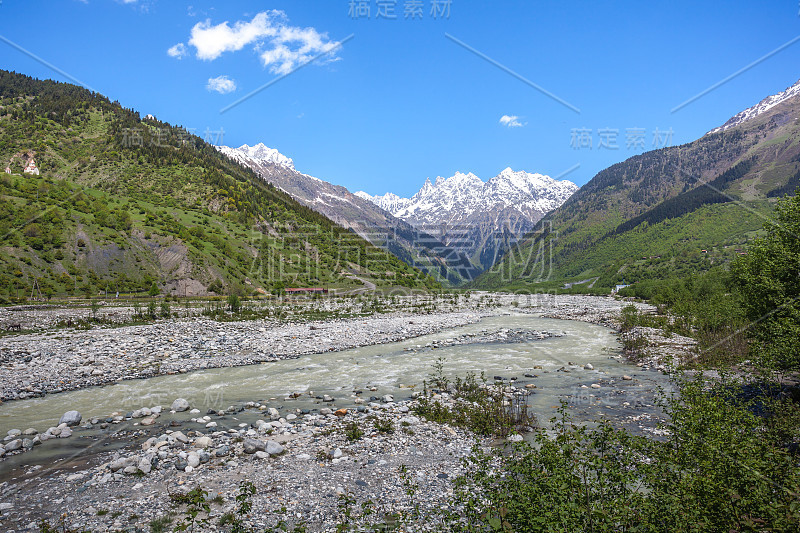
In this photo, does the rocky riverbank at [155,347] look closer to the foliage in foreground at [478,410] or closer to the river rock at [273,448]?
the river rock at [273,448]

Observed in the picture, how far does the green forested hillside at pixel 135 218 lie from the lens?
Answer: 5025 centimetres

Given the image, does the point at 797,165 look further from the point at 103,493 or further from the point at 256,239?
the point at 103,493

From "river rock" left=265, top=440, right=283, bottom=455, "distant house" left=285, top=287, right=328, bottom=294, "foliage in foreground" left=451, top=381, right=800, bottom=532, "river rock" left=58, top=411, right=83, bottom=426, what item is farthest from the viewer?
"distant house" left=285, top=287, right=328, bottom=294

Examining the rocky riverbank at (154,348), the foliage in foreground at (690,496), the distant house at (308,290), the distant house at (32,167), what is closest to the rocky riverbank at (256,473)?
the foliage in foreground at (690,496)

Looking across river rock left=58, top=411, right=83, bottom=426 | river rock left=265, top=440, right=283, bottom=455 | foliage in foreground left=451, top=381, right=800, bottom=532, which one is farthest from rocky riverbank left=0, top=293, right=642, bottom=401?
foliage in foreground left=451, top=381, right=800, bottom=532

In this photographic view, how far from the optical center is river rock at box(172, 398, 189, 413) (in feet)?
43.3

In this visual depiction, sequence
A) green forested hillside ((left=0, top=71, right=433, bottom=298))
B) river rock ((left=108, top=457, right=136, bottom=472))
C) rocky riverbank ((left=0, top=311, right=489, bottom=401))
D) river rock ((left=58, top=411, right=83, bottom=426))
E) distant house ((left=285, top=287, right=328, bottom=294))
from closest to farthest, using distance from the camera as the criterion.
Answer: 1. river rock ((left=108, top=457, right=136, bottom=472))
2. river rock ((left=58, top=411, right=83, bottom=426))
3. rocky riverbank ((left=0, top=311, right=489, bottom=401))
4. green forested hillside ((left=0, top=71, right=433, bottom=298))
5. distant house ((left=285, top=287, right=328, bottom=294))

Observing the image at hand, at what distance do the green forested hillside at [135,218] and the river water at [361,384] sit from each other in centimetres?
4002

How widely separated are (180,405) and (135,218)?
234 ft

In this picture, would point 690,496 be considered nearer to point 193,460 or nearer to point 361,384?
point 193,460

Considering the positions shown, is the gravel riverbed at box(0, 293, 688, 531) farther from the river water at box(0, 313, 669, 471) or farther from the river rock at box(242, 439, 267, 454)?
the river water at box(0, 313, 669, 471)

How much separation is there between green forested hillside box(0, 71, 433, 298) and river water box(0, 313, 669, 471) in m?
40.0

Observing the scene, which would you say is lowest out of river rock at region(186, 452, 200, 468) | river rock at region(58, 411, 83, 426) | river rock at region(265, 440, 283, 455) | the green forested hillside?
river rock at region(265, 440, 283, 455)

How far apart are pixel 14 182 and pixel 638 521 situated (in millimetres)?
91791
